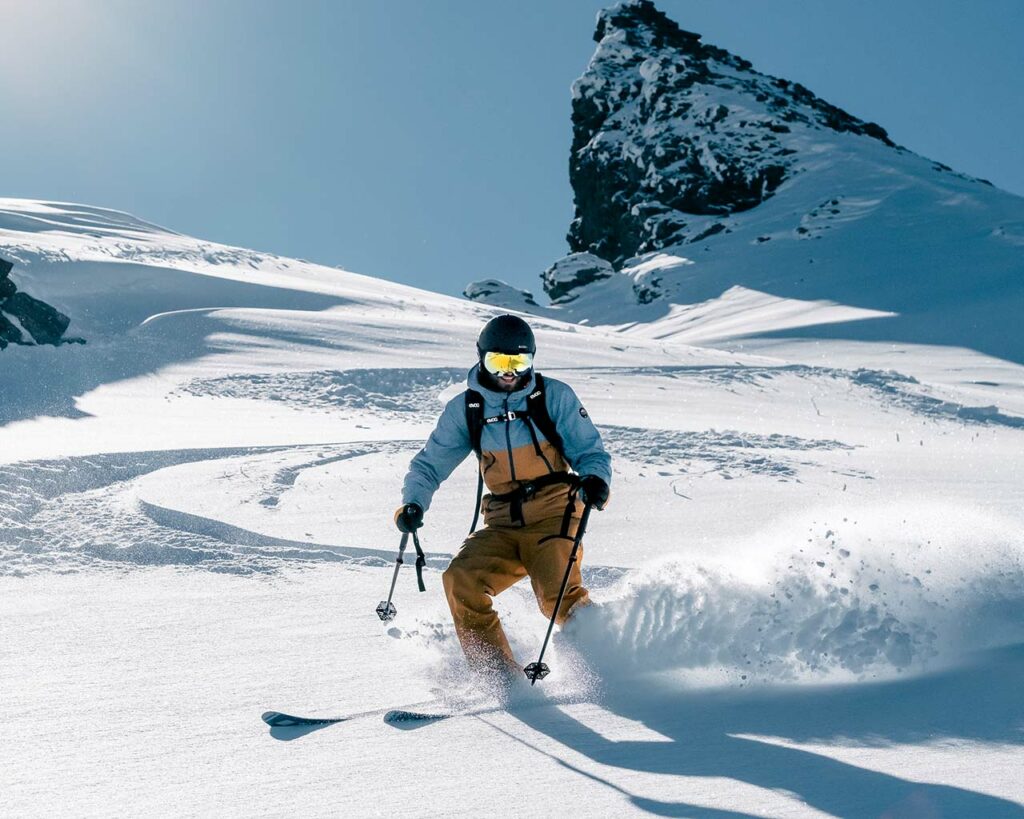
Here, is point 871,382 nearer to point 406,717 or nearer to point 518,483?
point 518,483

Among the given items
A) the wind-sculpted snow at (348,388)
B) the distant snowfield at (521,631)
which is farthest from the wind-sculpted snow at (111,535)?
the wind-sculpted snow at (348,388)

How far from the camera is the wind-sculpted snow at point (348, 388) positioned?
1511cm

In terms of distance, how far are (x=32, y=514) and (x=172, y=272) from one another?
2420 centimetres

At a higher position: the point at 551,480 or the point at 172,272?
the point at 172,272

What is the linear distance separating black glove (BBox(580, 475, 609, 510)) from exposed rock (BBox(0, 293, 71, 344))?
17.5 m

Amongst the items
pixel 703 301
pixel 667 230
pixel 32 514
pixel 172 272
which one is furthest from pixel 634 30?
→ pixel 32 514

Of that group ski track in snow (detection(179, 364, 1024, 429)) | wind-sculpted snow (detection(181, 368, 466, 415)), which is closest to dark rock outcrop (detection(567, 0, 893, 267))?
ski track in snow (detection(179, 364, 1024, 429))

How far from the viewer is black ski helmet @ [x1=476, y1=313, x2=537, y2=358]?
13.7ft

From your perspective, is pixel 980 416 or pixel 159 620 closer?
pixel 159 620

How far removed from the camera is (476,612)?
161 inches

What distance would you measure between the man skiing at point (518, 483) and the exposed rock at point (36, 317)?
17.0 m

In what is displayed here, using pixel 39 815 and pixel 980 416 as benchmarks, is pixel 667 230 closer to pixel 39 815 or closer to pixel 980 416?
pixel 980 416

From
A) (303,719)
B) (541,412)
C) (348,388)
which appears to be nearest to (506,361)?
(541,412)

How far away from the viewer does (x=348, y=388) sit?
52.5ft
